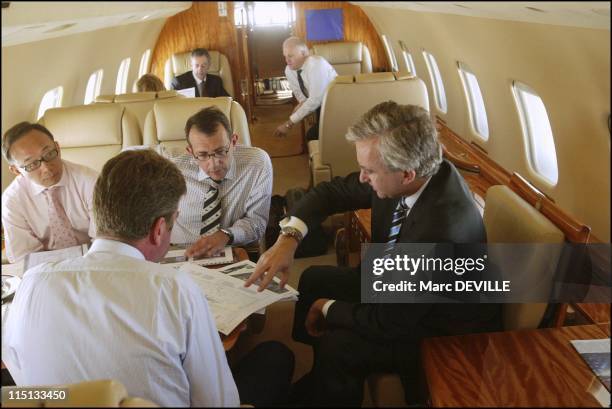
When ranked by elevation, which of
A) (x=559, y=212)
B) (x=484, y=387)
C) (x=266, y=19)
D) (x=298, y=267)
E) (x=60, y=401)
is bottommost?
(x=298, y=267)

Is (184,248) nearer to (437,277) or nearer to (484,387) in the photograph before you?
(437,277)

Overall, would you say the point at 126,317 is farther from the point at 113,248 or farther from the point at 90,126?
the point at 90,126

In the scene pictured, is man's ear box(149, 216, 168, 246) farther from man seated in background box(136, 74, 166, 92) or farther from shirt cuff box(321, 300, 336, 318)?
man seated in background box(136, 74, 166, 92)

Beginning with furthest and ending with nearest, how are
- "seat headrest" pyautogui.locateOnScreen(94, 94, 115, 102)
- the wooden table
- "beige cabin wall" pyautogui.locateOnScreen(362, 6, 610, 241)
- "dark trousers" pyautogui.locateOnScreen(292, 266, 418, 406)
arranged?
"seat headrest" pyautogui.locateOnScreen(94, 94, 115, 102), "beige cabin wall" pyautogui.locateOnScreen(362, 6, 610, 241), "dark trousers" pyautogui.locateOnScreen(292, 266, 418, 406), the wooden table

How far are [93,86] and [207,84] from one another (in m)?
0.63

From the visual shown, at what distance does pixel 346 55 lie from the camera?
2.44 m

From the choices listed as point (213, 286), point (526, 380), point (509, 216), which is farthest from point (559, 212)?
point (213, 286)

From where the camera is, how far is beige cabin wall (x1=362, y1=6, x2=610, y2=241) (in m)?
1.75

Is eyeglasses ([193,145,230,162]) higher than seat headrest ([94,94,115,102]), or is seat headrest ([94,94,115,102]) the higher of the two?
seat headrest ([94,94,115,102])

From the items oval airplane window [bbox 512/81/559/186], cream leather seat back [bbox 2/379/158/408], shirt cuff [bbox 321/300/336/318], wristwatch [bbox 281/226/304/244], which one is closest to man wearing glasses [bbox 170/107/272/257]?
wristwatch [bbox 281/226/304/244]

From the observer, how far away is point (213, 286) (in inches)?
69.3

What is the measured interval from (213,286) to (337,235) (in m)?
1.29

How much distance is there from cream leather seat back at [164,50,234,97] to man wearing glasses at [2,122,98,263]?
0.63 m

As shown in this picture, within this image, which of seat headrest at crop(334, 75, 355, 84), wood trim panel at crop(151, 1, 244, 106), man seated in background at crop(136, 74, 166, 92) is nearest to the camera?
wood trim panel at crop(151, 1, 244, 106)
